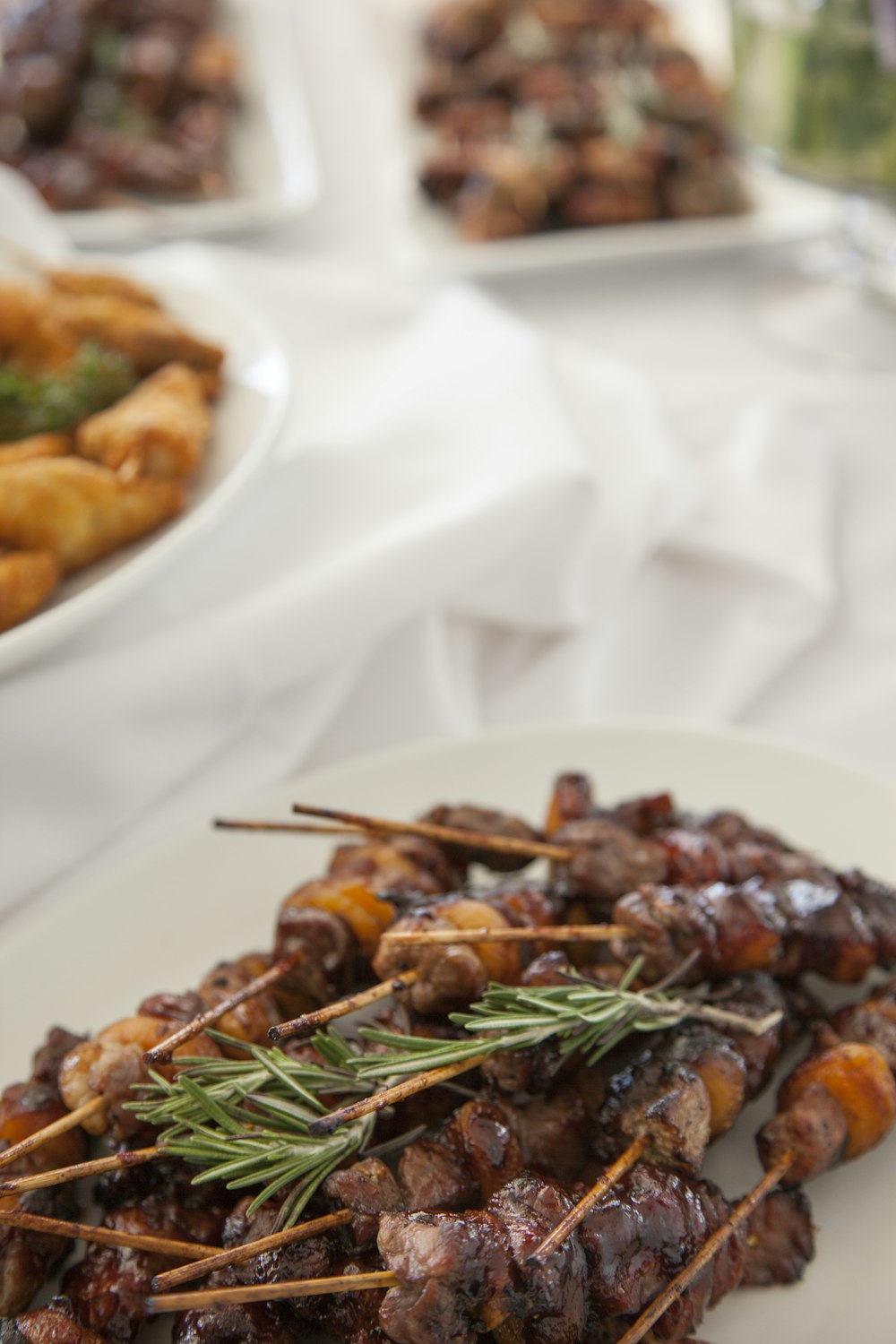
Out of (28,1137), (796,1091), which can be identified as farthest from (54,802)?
(796,1091)

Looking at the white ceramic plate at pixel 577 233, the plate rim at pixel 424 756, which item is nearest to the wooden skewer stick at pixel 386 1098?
the plate rim at pixel 424 756

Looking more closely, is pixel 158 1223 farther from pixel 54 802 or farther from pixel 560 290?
pixel 560 290

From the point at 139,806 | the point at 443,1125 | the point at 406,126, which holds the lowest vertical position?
the point at 139,806

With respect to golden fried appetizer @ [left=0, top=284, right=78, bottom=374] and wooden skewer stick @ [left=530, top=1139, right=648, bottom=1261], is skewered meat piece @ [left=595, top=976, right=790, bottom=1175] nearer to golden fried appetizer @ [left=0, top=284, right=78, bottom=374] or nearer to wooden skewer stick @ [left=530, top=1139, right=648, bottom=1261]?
wooden skewer stick @ [left=530, top=1139, right=648, bottom=1261]

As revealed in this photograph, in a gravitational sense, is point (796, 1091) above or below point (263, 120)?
below

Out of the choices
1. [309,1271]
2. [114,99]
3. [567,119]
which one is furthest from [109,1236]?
[114,99]

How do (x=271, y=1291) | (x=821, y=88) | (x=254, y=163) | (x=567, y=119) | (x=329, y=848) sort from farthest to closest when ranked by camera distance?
(x=254, y=163) < (x=567, y=119) < (x=821, y=88) < (x=329, y=848) < (x=271, y=1291)

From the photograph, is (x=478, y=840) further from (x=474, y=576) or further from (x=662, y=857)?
(x=474, y=576)
